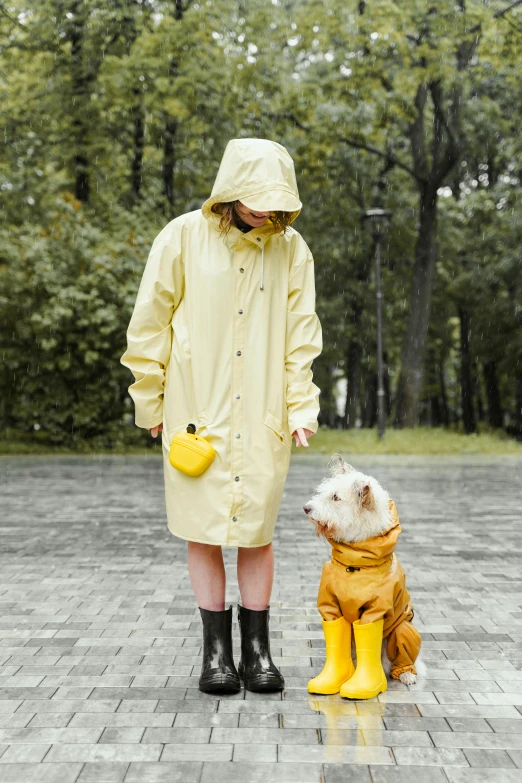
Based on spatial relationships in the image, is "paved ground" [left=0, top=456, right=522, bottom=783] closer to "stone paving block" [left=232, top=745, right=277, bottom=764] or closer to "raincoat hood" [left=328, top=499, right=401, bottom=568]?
"stone paving block" [left=232, top=745, right=277, bottom=764]

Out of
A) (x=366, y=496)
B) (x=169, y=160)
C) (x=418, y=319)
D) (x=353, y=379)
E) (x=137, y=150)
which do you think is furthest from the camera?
(x=353, y=379)

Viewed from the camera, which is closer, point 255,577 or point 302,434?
point 302,434

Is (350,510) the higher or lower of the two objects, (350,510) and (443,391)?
the higher

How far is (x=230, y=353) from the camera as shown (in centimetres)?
364

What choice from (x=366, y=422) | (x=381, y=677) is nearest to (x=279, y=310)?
(x=381, y=677)

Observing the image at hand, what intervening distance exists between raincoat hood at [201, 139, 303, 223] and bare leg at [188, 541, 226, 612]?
142cm

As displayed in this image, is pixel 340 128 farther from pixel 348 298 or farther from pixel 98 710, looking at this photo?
pixel 98 710

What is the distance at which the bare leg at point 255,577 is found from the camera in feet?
12.3

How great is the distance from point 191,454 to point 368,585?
0.87 m

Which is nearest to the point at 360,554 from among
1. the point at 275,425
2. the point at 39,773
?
the point at 275,425

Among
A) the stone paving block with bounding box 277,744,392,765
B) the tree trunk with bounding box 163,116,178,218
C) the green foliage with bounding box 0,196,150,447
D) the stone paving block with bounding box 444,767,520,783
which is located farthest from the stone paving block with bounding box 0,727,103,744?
the tree trunk with bounding box 163,116,178,218

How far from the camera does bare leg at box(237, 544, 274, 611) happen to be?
3.76m

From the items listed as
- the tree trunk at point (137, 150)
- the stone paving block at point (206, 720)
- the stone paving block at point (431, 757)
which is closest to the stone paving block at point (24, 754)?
the stone paving block at point (206, 720)

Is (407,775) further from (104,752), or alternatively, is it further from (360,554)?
(104,752)
